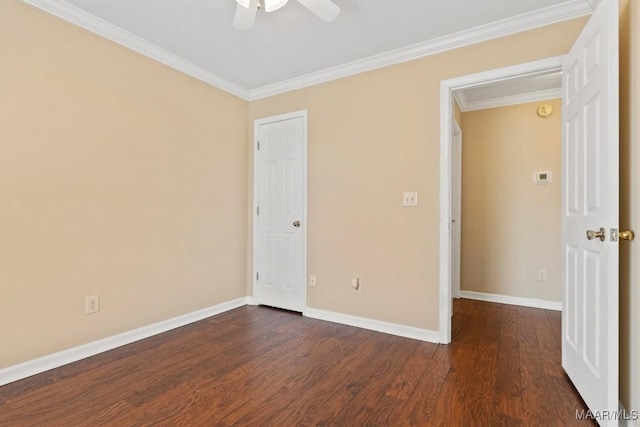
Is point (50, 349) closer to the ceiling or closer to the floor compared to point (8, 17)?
closer to the floor

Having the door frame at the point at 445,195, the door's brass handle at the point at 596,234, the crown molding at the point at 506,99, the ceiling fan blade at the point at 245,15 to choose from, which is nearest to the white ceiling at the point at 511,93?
the crown molding at the point at 506,99

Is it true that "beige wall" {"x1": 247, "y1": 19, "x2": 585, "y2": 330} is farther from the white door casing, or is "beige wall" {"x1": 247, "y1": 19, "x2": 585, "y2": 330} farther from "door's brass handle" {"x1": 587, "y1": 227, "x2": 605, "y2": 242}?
the white door casing

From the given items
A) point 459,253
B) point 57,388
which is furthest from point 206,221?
point 459,253

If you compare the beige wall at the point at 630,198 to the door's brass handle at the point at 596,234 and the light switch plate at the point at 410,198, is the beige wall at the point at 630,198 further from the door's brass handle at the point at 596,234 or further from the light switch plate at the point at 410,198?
the light switch plate at the point at 410,198

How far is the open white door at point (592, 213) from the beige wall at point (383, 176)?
722mm

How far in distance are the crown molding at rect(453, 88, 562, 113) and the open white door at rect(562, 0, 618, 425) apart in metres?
1.73

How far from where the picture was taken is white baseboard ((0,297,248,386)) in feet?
6.56

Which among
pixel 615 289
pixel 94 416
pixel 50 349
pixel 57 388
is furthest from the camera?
pixel 50 349

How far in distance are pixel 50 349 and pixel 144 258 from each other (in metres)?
0.84

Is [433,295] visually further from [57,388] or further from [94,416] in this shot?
[57,388]

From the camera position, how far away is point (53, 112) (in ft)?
7.07

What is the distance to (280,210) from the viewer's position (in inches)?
139

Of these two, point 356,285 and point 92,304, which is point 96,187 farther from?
point 356,285

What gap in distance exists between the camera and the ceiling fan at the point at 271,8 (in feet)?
6.03
